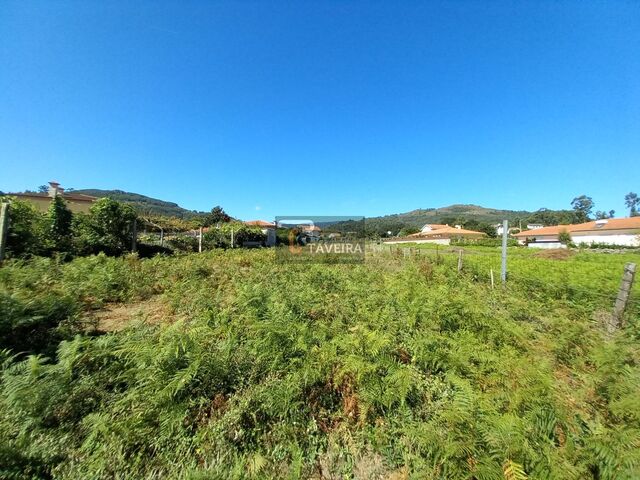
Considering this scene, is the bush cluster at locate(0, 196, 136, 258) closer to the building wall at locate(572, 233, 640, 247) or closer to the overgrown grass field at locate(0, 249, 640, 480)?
the overgrown grass field at locate(0, 249, 640, 480)

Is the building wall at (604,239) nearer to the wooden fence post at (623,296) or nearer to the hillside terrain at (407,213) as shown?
the hillside terrain at (407,213)

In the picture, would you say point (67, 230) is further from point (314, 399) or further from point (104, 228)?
point (314, 399)

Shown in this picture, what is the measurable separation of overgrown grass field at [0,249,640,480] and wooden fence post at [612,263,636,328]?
1.60 ft

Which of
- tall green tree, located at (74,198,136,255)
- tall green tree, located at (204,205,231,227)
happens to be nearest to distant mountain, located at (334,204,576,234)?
tall green tree, located at (204,205,231,227)

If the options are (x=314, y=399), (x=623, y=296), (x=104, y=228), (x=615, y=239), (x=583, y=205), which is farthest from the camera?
(x=583, y=205)

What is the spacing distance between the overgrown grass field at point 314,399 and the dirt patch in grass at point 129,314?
347 mm

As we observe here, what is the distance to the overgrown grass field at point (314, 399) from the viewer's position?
6.42 ft

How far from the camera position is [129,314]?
5082 mm

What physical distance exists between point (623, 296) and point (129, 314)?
30.1 feet

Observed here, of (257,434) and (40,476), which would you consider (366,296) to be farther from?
(40,476)

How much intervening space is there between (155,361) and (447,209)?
594 feet

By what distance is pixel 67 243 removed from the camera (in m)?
10.8

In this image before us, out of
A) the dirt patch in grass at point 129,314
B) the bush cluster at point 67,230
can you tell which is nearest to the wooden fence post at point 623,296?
the dirt patch in grass at point 129,314

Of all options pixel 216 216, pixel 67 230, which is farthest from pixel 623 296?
pixel 216 216
